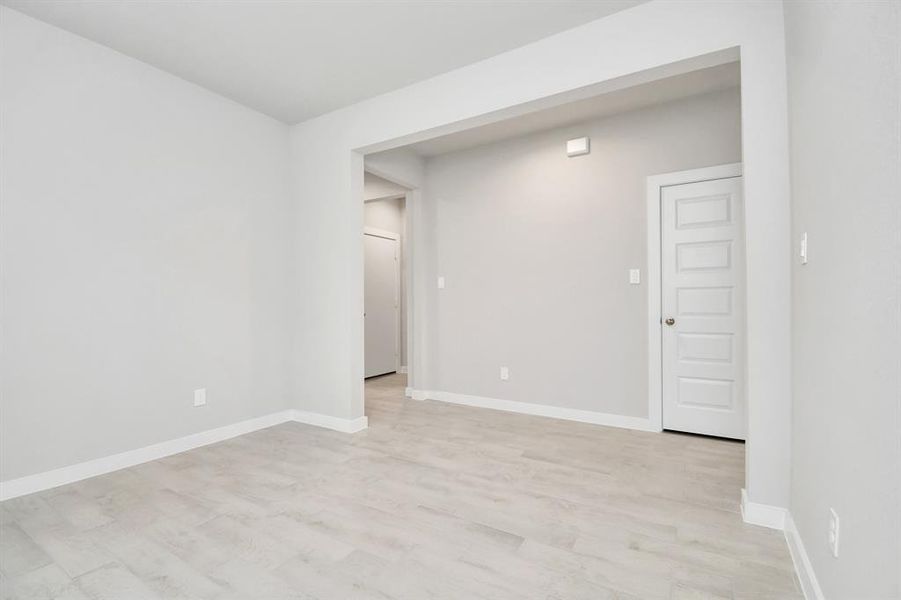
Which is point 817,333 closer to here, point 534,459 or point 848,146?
point 848,146

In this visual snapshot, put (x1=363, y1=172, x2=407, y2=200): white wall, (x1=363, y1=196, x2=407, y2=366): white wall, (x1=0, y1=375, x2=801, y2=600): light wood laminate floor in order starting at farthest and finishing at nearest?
(x1=363, y1=196, x2=407, y2=366): white wall
(x1=363, y1=172, x2=407, y2=200): white wall
(x1=0, y1=375, x2=801, y2=600): light wood laminate floor

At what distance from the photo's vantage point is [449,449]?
3092 mm

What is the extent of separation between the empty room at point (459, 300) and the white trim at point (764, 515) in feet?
0.08

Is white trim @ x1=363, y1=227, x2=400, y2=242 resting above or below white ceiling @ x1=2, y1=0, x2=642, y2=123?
below

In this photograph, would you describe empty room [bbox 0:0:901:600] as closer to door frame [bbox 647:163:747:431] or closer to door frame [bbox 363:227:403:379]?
door frame [bbox 647:163:747:431]

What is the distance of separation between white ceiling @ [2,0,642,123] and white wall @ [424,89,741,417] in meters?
1.40

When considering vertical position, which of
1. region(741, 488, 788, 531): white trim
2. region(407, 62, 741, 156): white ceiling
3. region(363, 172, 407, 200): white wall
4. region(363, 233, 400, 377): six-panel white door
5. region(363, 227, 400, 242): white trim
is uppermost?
region(407, 62, 741, 156): white ceiling

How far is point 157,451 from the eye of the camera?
2.95 meters

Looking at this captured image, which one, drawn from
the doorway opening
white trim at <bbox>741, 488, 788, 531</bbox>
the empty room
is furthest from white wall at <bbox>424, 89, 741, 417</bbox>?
the doorway opening

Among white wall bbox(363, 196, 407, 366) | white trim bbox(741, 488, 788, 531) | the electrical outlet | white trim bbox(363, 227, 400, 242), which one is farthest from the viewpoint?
white wall bbox(363, 196, 407, 366)

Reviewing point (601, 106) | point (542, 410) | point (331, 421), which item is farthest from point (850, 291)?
point (331, 421)

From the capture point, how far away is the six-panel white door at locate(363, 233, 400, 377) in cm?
611

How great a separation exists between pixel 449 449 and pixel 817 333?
7.43 feet

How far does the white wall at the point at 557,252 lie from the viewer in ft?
11.6
